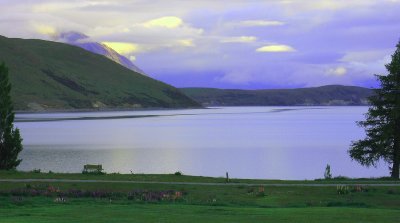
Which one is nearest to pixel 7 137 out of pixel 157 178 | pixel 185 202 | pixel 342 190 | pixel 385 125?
pixel 157 178

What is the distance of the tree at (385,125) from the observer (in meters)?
45.8

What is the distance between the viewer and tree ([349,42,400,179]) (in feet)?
150

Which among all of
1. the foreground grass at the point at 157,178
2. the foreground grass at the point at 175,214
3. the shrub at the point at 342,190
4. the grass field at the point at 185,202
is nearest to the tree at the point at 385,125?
the foreground grass at the point at 157,178

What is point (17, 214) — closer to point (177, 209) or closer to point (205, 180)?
point (177, 209)

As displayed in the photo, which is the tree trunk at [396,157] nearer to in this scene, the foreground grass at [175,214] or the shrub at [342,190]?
the shrub at [342,190]

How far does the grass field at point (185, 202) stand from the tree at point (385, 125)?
6646 mm

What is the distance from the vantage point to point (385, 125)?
45.9 m

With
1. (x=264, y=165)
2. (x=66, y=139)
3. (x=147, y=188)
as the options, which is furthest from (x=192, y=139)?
(x=147, y=188)

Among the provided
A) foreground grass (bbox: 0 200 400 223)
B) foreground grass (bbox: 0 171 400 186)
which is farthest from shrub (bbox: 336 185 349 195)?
foreground grass (bbox: 0 200 400 223)

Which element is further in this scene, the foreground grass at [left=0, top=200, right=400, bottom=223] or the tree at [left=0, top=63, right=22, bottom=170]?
the tree at [left=0, top=63, right=22, bottom=170]

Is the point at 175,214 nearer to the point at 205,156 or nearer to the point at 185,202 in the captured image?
the point at 185,202

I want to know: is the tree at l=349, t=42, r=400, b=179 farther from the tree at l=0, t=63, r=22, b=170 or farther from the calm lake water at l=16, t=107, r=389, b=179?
the tree at l=0, t=63, r=22, b=170

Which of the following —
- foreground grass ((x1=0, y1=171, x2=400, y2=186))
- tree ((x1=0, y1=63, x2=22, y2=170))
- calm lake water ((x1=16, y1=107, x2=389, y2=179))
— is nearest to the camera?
foreground grass ((x1=0, y1=171, x2=400, y2=186))

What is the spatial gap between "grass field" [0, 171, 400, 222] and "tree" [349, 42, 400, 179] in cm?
665
